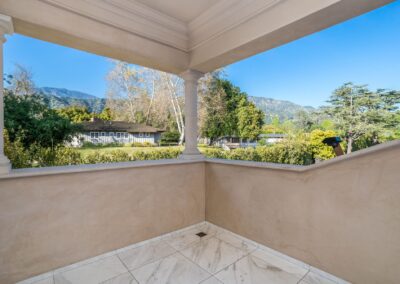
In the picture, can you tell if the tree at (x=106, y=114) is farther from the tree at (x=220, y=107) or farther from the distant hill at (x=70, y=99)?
the tree at (x=220, y=107)

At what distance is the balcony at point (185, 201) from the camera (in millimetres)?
1465

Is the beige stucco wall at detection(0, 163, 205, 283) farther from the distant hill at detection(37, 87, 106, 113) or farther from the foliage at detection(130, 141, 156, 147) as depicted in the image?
the distant hill at detection(37, 87, 106, 113)

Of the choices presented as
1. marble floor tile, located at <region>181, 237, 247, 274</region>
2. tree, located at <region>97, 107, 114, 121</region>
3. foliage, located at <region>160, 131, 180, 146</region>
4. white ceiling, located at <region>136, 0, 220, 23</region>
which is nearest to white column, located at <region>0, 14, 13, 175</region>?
white ceiling, located at <region>136, 0, 220, 23</region>

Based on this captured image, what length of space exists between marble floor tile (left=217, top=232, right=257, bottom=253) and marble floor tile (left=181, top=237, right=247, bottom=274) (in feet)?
0.20

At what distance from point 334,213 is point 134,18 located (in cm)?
285

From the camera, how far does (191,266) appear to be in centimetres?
Result: 181

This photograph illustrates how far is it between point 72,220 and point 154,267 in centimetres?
93

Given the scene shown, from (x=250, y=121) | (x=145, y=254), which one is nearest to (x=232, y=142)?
(x=250, y=121)

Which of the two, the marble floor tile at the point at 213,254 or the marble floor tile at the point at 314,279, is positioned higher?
the marble floor tile at the point at 314,279

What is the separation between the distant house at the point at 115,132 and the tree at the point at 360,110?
124 inches

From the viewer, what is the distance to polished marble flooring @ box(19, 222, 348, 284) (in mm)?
1625

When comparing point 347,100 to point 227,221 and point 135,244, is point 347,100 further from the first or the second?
point 135,244

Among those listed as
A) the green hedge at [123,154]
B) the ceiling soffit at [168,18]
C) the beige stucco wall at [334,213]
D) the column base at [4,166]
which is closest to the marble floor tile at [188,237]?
the beige stucco wall at [334,213]

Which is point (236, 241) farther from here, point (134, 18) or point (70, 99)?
point (70, 99)
